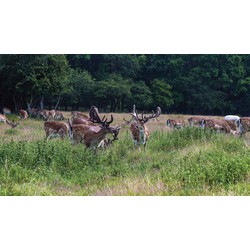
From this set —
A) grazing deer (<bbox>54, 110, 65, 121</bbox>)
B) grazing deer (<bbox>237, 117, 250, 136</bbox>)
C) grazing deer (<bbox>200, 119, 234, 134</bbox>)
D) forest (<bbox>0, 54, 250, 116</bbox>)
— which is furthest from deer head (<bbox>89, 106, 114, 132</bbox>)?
grazing deer (<bbox>237, 117, 250, 136</bbox>)

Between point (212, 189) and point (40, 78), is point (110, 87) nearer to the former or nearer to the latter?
point (40, 78)

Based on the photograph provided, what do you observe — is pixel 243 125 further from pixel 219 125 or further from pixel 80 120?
pixel 80 120

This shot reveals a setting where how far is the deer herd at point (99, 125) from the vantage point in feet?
19.3

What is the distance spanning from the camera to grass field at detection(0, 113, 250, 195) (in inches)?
148

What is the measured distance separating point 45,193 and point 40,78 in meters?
2.94

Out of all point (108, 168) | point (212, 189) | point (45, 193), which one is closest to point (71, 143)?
point (108, 168)

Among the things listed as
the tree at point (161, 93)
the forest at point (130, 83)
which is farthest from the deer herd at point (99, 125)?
the forest at point (130, 83)

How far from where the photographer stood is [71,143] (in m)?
6.48

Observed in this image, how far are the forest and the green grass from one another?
2.22ft

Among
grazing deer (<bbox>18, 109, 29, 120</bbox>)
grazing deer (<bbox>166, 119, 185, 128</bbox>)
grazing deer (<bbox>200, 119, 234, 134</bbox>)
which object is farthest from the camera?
grazing deer (<bbox>200, 119, 234, 134</bbox>)

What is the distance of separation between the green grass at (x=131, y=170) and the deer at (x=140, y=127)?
360 millimetres

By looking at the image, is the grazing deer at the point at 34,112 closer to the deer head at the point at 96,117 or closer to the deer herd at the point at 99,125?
the deer herd at the point at 99,125

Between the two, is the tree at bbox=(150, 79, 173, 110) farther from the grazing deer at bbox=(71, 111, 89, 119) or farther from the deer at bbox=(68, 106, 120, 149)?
the grazing deer at bbox=(71, 111, 89, 119)

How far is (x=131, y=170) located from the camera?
468 centimetres
